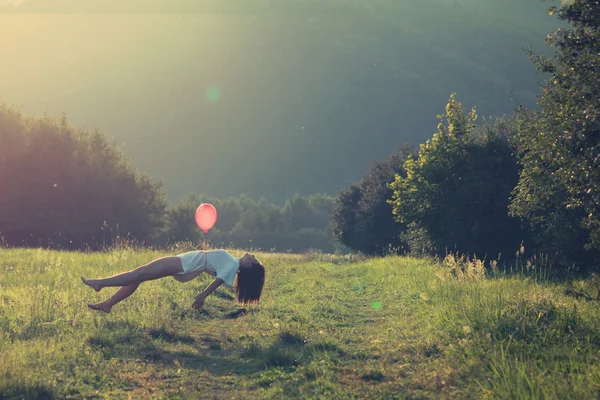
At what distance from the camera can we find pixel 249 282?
10.4 metres

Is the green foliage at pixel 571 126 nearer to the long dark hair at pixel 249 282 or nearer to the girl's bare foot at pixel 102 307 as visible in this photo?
the long dark hair at pixel 249 282

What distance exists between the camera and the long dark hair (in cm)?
1036

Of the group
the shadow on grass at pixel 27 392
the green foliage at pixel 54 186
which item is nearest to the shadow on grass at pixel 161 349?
the shadow on grass at pixel 27 392

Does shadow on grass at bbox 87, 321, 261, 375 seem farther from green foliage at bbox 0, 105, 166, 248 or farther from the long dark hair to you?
green foliage at bbox 0, 105, 166, 248

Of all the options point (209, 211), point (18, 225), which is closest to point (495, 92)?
point (18, 225)

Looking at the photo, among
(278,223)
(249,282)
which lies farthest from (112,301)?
(278,223)

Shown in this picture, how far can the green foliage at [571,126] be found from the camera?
1190cm

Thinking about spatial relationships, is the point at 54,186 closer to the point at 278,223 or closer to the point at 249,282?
the point at 249,282

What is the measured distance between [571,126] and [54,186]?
42.5 m

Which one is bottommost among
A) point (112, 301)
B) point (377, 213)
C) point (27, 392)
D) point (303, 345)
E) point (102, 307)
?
point (377, 213)

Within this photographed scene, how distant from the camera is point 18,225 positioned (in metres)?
45.7

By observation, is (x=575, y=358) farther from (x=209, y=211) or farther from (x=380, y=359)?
(x=209, y=211)

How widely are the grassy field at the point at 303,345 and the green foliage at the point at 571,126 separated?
245cm

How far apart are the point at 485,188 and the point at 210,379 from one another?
22300mm
